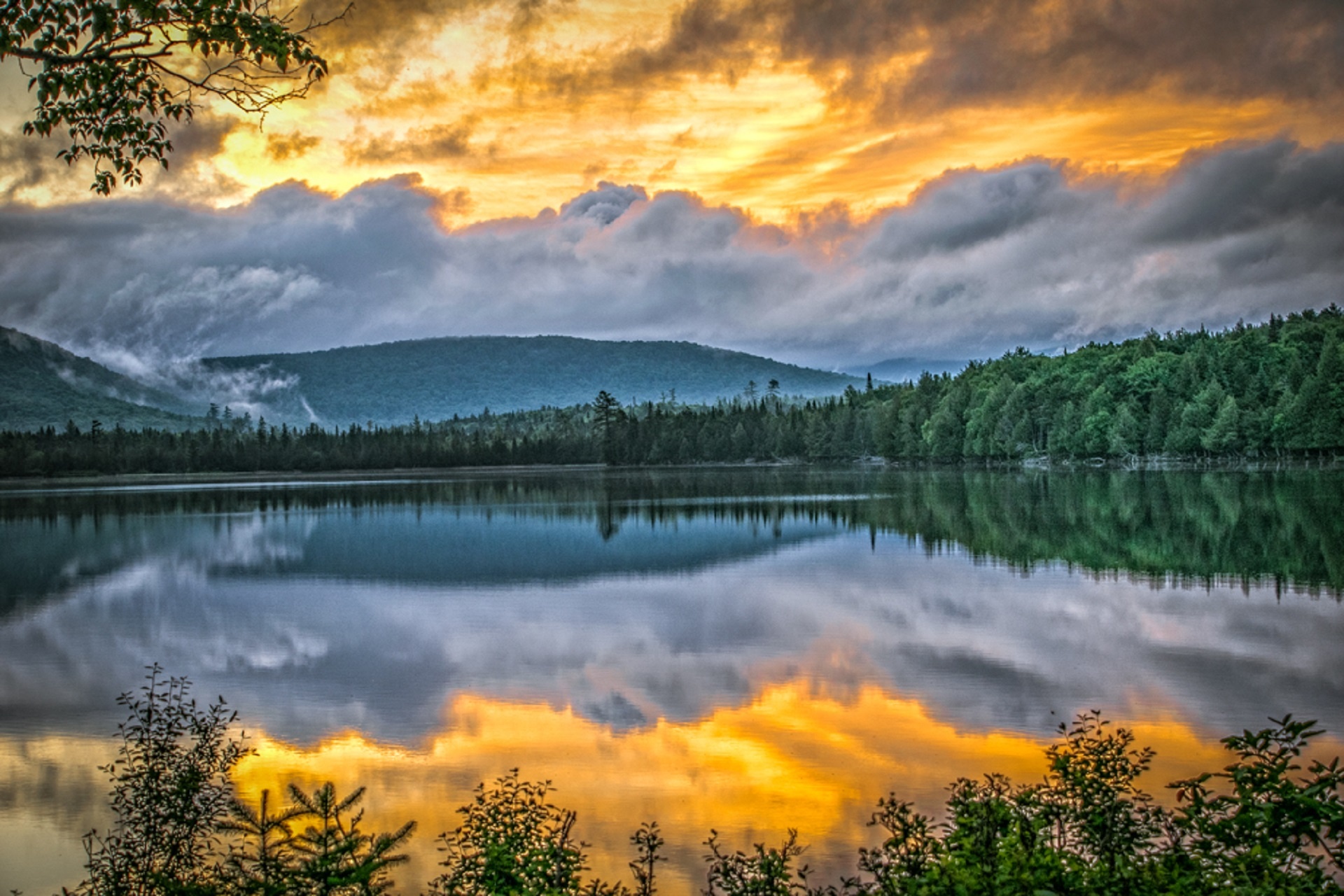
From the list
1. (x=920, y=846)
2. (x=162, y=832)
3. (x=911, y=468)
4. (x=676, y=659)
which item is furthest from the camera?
(x=911, y=468)

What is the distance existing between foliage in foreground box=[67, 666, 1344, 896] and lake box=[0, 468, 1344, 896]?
1.13m

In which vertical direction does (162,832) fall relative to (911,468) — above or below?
below

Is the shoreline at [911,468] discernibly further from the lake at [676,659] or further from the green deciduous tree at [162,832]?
the green deciduous tree at [162,832]

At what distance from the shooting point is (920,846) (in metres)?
10.8

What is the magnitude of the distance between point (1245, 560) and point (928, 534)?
15.0 meters

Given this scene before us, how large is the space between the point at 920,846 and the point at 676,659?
12873mm

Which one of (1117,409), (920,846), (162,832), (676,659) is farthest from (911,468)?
(162,832)

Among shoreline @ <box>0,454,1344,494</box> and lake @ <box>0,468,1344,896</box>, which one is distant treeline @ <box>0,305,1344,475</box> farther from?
lake @ <box>0,468,1344,896</box>

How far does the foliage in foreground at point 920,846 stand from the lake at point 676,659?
113cm

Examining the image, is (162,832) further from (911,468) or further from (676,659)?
(911,468)

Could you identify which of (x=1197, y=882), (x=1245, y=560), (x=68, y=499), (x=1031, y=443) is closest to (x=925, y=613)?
(x=1245, y=560)

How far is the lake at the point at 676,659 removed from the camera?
14844 millimetres

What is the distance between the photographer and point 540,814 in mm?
12180

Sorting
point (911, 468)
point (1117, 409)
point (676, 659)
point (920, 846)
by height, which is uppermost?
point (1117, 409)
